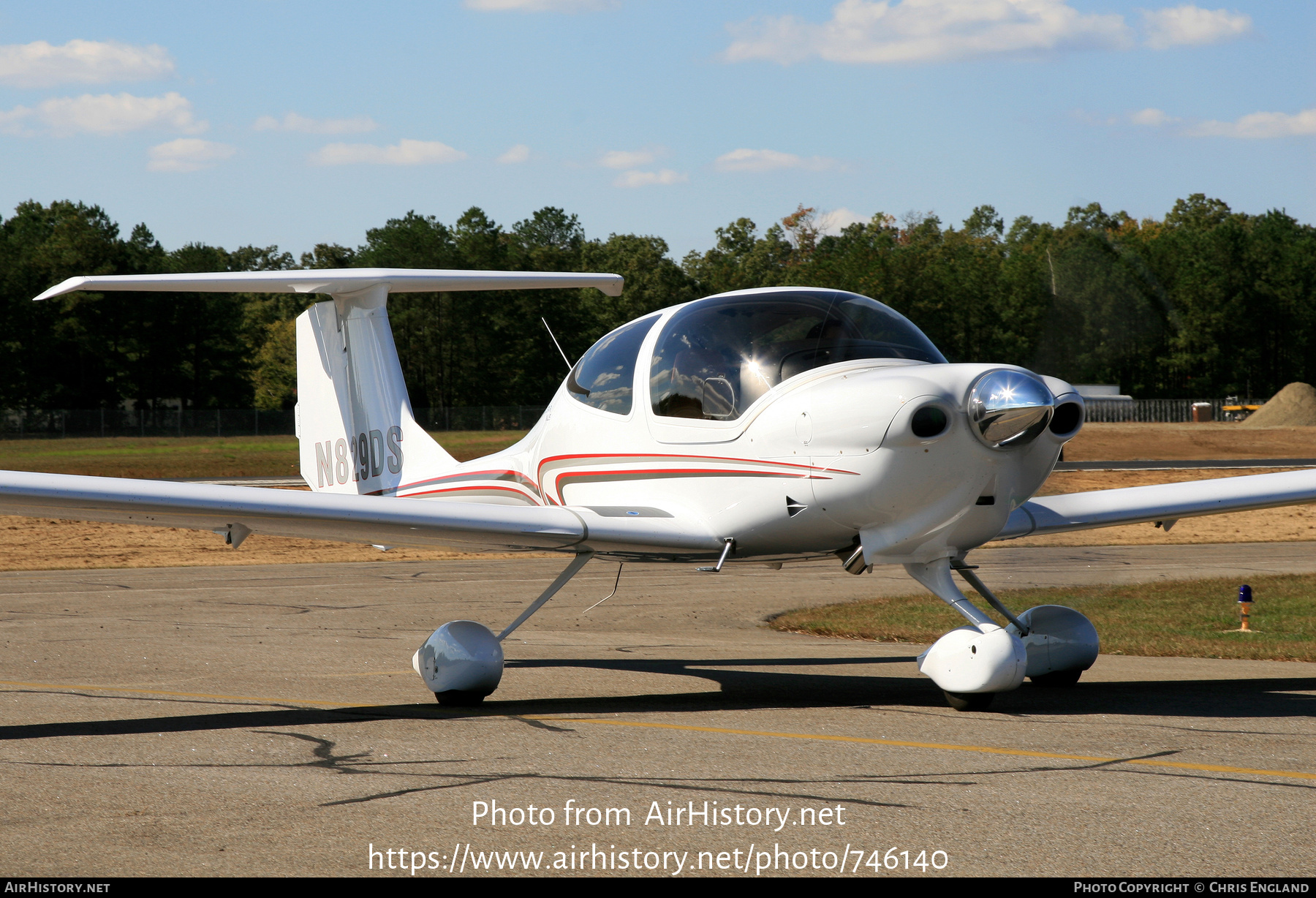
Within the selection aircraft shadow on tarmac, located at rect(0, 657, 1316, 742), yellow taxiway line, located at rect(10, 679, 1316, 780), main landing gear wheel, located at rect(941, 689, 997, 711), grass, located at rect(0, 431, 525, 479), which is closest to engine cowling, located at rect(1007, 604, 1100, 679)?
aircraft shadow on tarmac, located at rect(0, 657, 1316, 742)

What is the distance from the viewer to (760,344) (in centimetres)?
807

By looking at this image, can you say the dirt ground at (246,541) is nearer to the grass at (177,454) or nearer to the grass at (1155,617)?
the grass at (1155,617)

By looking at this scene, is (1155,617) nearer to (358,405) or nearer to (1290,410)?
(358,405)

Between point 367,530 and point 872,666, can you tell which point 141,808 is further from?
point 872,666

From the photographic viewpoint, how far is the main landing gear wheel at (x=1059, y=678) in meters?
8.98

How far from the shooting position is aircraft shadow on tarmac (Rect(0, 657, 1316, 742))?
25.1 feet

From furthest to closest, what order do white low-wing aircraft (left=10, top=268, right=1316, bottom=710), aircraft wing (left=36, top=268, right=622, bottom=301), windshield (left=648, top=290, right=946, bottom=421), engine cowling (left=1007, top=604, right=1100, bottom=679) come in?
aircraft wing (left=36, top=268, right=622, bottom=301), engine cowling (left=1007, top=604, right=1100, bottom=679), windshield (left=648, top=290, right=946, bottom=421), white low-wing aircraft (left=10, top=268, right=1316, bottom=710)

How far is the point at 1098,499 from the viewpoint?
9438mm

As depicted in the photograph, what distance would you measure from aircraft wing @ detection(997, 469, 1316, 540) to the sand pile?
63.3 metres

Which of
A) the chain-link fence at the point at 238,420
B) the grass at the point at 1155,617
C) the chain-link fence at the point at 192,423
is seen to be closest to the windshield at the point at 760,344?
the grass at the point at 1155,617

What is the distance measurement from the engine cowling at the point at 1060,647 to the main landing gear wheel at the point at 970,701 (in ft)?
4.10

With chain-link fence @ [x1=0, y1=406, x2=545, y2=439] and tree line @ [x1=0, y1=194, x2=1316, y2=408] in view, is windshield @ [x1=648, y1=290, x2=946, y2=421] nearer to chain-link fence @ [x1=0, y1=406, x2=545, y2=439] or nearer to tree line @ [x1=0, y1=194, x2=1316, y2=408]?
chain-link fence @ [x1=0, y1=406, x2=545, y2=439]

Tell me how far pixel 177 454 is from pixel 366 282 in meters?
51.8

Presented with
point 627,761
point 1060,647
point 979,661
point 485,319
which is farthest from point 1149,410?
point 627,761
